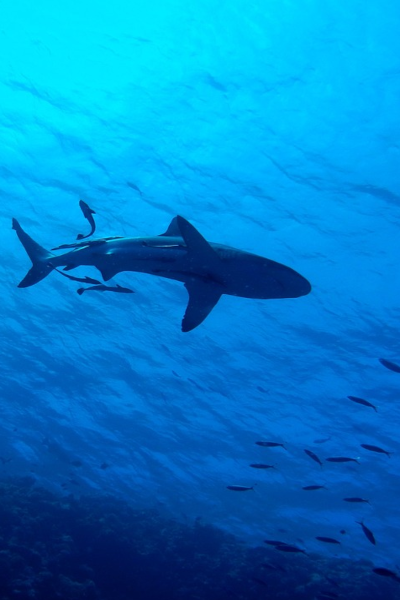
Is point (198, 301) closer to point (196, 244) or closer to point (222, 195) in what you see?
point (196, 244)

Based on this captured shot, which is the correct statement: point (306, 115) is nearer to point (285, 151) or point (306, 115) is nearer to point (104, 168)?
point (285, 151)

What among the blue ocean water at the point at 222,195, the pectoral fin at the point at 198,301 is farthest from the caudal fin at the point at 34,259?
the blue ocean water at the point at 222,195

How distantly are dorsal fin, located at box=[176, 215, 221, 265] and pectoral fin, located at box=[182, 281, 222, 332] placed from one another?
20.8 inches

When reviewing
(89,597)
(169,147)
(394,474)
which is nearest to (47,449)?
(89,597)

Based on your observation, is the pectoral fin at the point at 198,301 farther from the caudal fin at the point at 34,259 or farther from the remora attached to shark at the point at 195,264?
the caudal fin at the point at 34,259

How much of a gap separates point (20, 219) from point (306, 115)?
13.2 metres

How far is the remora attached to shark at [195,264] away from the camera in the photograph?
4828 mm

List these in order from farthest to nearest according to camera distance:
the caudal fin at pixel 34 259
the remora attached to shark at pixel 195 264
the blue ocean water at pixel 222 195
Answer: the blue ocean water at pixel 222 195 < the caudal fin at pixel 34 259 < the remora attached to shark at pixel 195 264

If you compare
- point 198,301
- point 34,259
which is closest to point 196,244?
point 198,301

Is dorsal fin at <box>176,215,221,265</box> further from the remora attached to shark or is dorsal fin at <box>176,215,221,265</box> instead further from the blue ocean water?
the blue ocean water

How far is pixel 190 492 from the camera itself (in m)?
39.2

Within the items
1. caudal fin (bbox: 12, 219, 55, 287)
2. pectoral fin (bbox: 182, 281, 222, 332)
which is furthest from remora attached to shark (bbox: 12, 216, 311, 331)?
caudal fin (bbox: 12, 219, 55, 287)

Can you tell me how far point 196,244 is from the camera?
16.7 ft

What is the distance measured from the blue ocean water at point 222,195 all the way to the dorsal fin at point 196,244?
932cm
